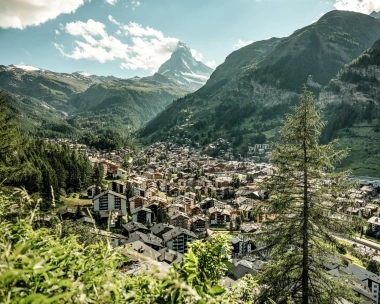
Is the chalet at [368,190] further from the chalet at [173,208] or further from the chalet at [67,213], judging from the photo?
the chalet at [67,213]

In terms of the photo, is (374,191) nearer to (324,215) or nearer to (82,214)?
(82,214)

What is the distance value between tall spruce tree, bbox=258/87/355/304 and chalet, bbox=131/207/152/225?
227 feet

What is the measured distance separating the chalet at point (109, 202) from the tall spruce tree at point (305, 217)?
67.8m

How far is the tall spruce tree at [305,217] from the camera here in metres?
16.2

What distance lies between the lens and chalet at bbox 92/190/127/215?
81.2 metres

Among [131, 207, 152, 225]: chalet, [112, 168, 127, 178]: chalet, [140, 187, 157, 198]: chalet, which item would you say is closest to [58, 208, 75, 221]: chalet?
[131, 207, 152, 225]: chalet

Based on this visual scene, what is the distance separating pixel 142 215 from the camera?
278ft

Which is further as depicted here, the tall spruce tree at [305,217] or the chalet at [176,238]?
the chalet at [176,238]

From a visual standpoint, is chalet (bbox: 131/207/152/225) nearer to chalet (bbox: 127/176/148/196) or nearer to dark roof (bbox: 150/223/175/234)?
dark roof (bbox: 150/223/175/234)

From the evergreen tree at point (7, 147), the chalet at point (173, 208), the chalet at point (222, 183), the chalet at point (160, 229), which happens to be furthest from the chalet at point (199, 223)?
the evergreen tree at point (7, 147)

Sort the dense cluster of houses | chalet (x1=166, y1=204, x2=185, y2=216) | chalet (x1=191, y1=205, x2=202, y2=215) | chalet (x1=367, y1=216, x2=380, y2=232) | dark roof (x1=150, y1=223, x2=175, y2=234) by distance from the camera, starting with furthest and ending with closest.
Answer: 1. chalet (x1=191, y1=205, x2=202, y2=215)
2. chalet (x1=166, y1=204, x2=185, y2=216)
3. chalet (x1=367, y1=216, x2=380, y2=232)
4. dark roof (x1=150, y1=223, x2=175, y2=234)
5. the dense cluster of houses

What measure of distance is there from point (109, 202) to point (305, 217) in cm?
7400

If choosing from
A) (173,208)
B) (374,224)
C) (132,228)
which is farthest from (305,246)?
(374,224)

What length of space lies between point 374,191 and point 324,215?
459 ft
